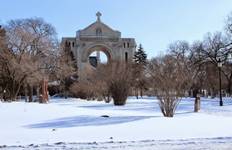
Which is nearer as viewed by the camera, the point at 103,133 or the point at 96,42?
the point at 103,133

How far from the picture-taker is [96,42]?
111 meters

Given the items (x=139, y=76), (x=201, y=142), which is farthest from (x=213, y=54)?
(x=201, y=142)

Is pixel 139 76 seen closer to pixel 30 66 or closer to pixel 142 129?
pixel 30 66

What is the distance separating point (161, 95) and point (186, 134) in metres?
7.88

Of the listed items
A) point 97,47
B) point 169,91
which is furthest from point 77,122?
point 97,47

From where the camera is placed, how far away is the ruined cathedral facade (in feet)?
363

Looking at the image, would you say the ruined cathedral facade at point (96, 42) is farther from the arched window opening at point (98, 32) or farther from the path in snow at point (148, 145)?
the path in snow at point (148, 145)

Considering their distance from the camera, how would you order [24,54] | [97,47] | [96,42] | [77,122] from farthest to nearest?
[97,47] → [96,42] → [24,54] → [77,122]

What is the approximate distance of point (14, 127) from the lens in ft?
46.5

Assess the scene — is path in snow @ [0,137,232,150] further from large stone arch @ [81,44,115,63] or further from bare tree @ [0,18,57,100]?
large stone arch @ [81,44,115,63]

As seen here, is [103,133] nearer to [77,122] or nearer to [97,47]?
[77,122]

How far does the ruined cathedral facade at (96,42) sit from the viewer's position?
110625 mm

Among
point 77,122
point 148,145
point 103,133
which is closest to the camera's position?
point 148,145

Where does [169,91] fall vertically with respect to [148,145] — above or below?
above
